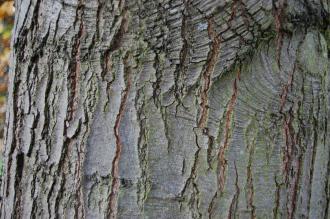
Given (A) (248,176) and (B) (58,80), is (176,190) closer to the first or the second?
(A) (248,176)

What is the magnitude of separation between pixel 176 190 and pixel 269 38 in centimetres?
38

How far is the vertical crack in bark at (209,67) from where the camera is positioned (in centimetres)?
100

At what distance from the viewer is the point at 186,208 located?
1.02 metres

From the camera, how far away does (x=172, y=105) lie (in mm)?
1020

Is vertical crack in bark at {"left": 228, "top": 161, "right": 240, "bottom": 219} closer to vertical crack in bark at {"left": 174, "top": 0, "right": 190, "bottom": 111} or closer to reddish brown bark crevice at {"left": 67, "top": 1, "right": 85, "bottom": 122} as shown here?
vertical crack in bark at {"left": 174, "top": 0, "right": 190, "bottom": 111}

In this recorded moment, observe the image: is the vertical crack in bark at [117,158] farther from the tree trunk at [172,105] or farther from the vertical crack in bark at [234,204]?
the vertical crack in bark at [234,204]

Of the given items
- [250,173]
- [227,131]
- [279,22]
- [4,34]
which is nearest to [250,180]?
[250,173]

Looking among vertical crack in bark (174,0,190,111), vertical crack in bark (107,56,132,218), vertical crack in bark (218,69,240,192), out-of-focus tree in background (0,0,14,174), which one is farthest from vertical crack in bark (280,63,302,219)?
out-of-focus tree in background (0,0,14,174)

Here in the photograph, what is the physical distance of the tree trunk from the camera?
101cm

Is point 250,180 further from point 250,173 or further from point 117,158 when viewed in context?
point 117,158

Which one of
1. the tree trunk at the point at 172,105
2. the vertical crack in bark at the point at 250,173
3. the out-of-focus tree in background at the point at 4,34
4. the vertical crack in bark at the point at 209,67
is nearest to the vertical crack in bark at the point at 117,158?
the tree trunk at the point at 172,105

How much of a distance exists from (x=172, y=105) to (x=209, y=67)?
0.11 m

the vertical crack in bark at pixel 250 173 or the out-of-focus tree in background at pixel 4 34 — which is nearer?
the vertical crack in bark at pixel 250 173

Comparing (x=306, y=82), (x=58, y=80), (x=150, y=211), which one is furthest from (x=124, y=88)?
(x=306, y=82)
